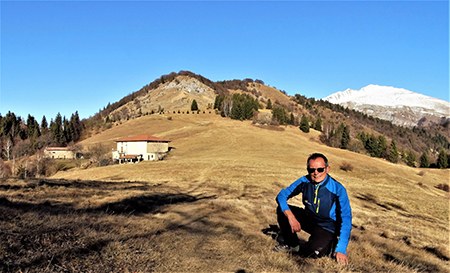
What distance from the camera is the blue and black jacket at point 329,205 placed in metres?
5.65

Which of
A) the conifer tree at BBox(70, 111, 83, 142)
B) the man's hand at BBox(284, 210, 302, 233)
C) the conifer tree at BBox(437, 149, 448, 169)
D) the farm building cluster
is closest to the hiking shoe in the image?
the man's hand at BBox(284, 210, 302, 233)

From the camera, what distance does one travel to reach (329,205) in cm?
589

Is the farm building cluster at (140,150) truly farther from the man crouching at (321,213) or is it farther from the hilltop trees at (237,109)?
the man crouching at (321,213)

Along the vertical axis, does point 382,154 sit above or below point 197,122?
below

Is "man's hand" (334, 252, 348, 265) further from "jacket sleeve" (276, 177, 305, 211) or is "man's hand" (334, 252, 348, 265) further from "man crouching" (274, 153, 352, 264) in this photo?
"jacket sleeve" (276, 177, 305, 211)

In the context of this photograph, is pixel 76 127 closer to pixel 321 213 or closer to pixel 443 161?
pixel 321 213

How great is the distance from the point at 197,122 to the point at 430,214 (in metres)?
103

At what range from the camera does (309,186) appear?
20.2 feet

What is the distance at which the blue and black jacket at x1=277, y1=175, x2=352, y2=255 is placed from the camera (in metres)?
5.65

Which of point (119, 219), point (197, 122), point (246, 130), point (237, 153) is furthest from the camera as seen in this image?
point (197, 122)

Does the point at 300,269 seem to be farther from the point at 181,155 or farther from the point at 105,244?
the point at 181,155

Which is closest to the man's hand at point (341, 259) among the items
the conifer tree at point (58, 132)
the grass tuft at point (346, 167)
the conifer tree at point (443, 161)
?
the grass tuft at point (346, 167)

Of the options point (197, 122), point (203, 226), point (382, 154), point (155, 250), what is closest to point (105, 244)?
point (155, 250)

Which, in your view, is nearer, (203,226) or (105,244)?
(105,244)
